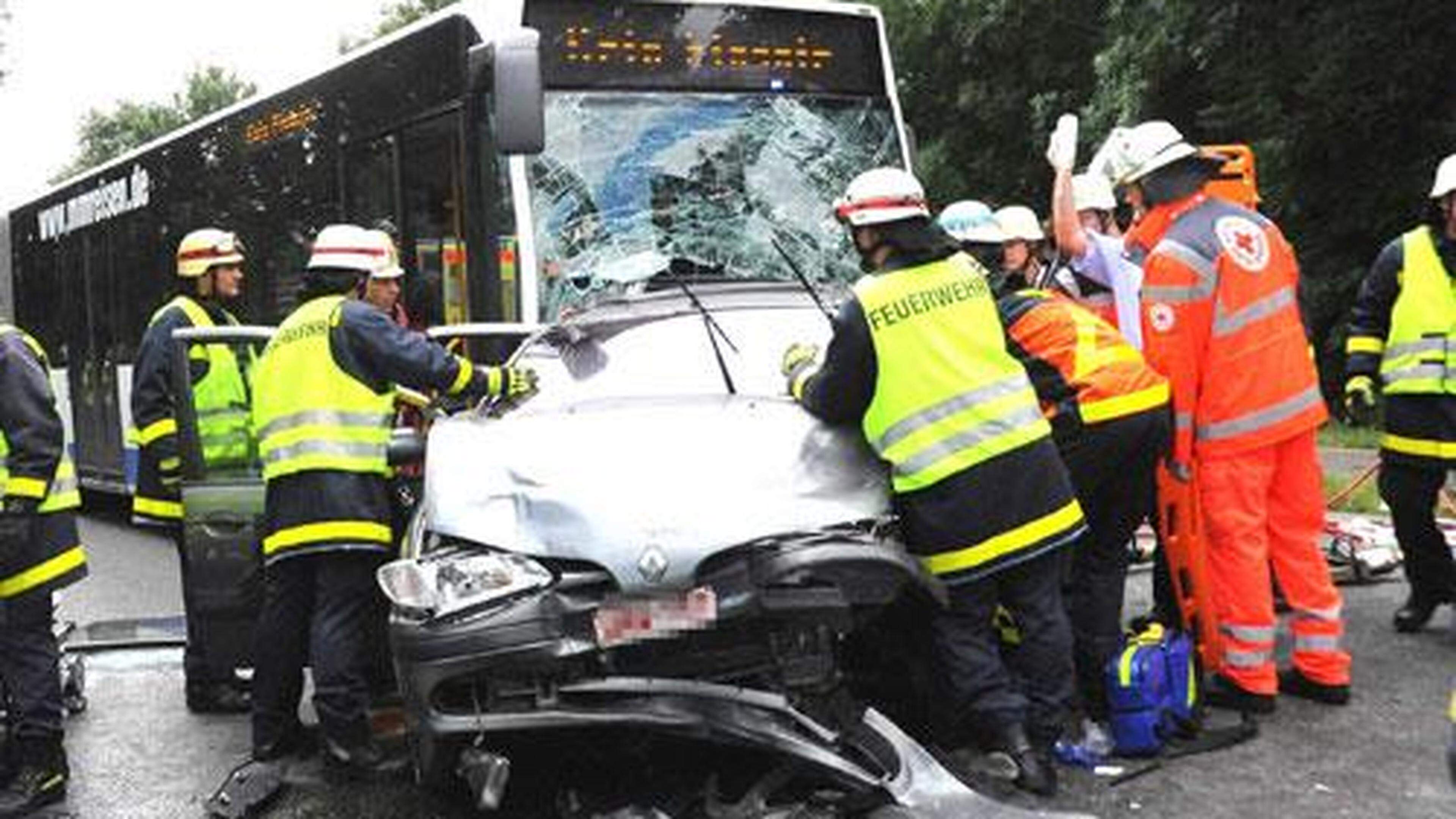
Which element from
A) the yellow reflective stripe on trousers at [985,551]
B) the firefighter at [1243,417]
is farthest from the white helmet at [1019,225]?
the yellow reflective stripe on trousers at [985,551]

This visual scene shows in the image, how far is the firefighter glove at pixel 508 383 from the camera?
4.96 m

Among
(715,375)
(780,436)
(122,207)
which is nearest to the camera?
(780,436)

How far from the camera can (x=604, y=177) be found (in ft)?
23.3

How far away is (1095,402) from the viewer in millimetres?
4852

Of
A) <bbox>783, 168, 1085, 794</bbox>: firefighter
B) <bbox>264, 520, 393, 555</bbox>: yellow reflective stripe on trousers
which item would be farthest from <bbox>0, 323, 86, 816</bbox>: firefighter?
<bbox>783, 168, 1085, 794</bbox>: firefighter

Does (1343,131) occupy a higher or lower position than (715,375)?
higher

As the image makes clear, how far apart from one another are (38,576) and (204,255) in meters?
2.27

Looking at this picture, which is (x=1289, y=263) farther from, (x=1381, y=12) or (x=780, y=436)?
(x=1381, y=12)

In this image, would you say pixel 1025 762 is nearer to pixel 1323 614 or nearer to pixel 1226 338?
pixel 1323 614

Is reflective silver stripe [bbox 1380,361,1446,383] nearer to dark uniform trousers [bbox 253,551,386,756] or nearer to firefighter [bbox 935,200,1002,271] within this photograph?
firefighter [bbox 935,200,1002,271]

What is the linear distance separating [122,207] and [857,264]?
26.0 feet

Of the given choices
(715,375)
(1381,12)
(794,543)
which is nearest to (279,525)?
(715,375)

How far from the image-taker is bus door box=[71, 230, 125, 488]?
518 inches

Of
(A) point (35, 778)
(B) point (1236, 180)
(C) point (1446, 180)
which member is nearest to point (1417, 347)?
(C) point (1446, 180)
